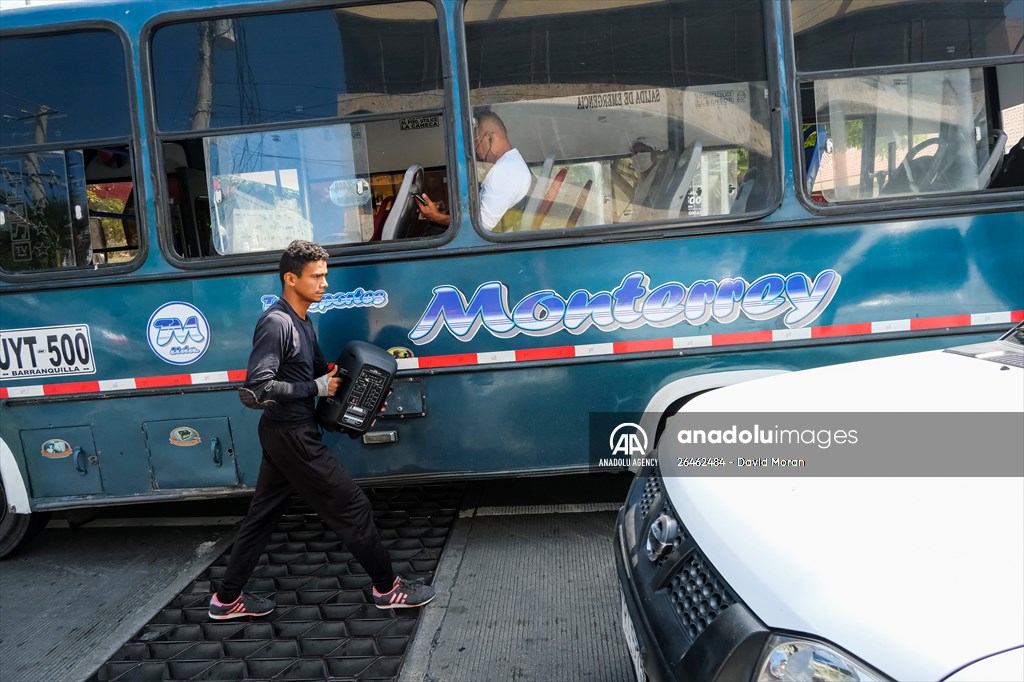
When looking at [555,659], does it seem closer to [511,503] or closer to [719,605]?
[719,605]

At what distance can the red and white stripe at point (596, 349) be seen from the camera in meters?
3.71

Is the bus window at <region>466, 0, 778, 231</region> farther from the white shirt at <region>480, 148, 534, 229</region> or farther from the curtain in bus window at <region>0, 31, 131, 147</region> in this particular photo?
the curtain in bus window at <region>0, 31, 131, 147</region>

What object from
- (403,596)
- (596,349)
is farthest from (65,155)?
(596,349)

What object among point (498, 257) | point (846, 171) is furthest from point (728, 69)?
point (498, 257)

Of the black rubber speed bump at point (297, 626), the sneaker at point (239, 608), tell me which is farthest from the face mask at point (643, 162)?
the sneaker at point (239, 608)

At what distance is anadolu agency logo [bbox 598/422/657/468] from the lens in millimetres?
3867

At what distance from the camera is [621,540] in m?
2.31

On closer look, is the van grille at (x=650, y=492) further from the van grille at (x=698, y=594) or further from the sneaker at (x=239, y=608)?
the sneaker at (x=239, y=608)

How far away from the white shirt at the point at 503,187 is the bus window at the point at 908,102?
1.55 metres

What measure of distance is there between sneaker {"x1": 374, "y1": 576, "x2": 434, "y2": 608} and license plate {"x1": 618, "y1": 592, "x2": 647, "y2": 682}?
140 centimetres

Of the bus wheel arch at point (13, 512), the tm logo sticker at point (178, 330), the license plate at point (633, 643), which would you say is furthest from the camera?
the bus wheel arch at point (13, 512)

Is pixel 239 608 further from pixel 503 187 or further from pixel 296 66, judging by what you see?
pixel 296 66

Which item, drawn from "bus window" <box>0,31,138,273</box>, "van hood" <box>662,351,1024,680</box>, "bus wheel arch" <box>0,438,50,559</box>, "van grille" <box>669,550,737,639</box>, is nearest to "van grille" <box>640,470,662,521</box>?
"van hood" <box>662,351,1024,680</box>

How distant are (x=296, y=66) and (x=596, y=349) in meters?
2.29
